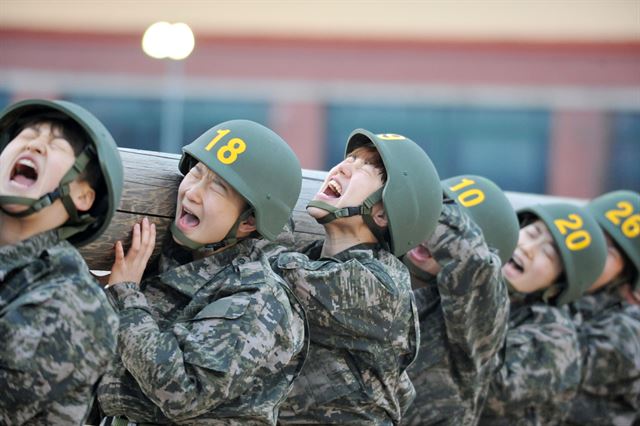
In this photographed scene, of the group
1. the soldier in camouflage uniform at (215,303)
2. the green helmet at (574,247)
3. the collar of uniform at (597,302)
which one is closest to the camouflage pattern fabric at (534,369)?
the green helmet at (574,247)

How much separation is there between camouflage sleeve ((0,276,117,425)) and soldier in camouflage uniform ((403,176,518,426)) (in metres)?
2.27

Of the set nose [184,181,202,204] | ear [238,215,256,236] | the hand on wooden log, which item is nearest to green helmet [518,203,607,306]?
ear [238,215,256,236]

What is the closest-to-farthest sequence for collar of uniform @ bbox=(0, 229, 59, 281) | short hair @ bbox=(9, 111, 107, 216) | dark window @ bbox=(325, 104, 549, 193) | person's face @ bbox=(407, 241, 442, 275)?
collar of uniform @ bbox=(0, 229, 59, 281) < short hair @ bbox=(9, 111, 107, 216) < person's face @ bbox=(407, 241, 442, 275) < dark window @ bbox=(325, 104, 549, 193)

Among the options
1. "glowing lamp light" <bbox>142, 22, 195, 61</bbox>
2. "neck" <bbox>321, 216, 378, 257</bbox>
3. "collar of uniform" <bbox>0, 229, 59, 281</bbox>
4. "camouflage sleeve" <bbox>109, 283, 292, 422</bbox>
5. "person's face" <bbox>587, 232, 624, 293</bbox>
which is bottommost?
"glowing lamp light" <bbox>142, 22, 195, 61</bbox>

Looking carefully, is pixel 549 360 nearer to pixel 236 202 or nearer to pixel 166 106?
pixel 236 202

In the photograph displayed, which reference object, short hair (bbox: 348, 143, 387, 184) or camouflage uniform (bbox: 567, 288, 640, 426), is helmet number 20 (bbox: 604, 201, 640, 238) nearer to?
camouflage uniform (bbox: 567, 288, 640, 426)

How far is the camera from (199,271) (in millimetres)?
5195

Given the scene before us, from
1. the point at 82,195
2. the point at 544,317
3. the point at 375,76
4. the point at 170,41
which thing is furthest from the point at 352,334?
the point at 375,76

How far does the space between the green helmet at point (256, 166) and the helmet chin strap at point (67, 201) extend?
721 millimetres

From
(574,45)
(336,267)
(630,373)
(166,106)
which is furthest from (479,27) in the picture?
(336,267)

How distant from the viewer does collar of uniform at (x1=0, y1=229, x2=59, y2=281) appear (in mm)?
4355

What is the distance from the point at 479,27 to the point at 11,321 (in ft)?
85.5

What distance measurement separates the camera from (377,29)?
29938 millimetres

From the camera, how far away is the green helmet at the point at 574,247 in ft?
24.1
